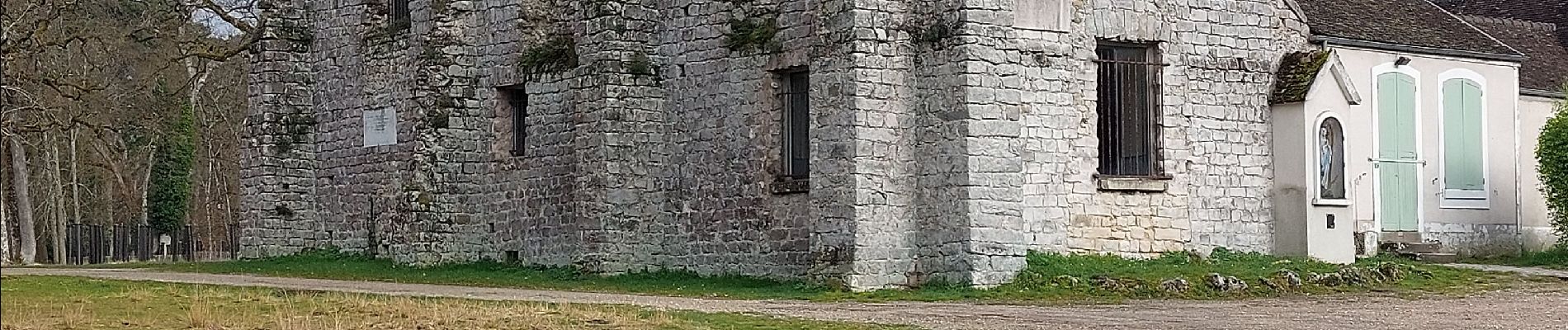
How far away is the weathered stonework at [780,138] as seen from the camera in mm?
20969

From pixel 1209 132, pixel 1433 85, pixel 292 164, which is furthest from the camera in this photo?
pixel 292 164

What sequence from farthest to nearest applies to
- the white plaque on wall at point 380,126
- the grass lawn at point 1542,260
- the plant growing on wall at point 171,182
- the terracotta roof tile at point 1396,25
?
the plant growing on wall at point 171,182 < the white plaque on wall at point 380,126 < the terracotta roof tile at point 1396,25 < the grass lawn at point 1542,260

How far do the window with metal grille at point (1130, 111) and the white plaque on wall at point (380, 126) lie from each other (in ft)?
38.3

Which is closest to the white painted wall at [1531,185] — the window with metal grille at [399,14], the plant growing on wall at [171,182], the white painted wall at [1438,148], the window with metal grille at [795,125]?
the white painted wall at [1438,148]

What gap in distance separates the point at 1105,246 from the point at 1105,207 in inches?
18.0

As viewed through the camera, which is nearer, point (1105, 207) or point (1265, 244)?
point (1105, 207)

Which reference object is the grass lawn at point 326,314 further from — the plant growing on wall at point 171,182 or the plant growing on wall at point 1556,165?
the plant growing on wall at point 171,182

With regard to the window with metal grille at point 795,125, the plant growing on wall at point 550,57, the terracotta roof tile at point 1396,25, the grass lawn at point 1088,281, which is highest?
the terracotta roof tile at point 1396,25

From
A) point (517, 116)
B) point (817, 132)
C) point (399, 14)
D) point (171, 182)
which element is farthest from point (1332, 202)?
point (171, 182)

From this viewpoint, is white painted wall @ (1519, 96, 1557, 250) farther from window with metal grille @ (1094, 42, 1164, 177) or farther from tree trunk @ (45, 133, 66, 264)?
tree trunk @ (45, 133, 66, 264)

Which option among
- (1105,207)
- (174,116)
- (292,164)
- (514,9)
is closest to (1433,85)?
(1105,207)

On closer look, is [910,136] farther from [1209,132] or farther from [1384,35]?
[1384,35]

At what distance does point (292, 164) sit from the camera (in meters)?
31.5

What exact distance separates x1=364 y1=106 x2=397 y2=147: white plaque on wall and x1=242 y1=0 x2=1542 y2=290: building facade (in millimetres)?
47
